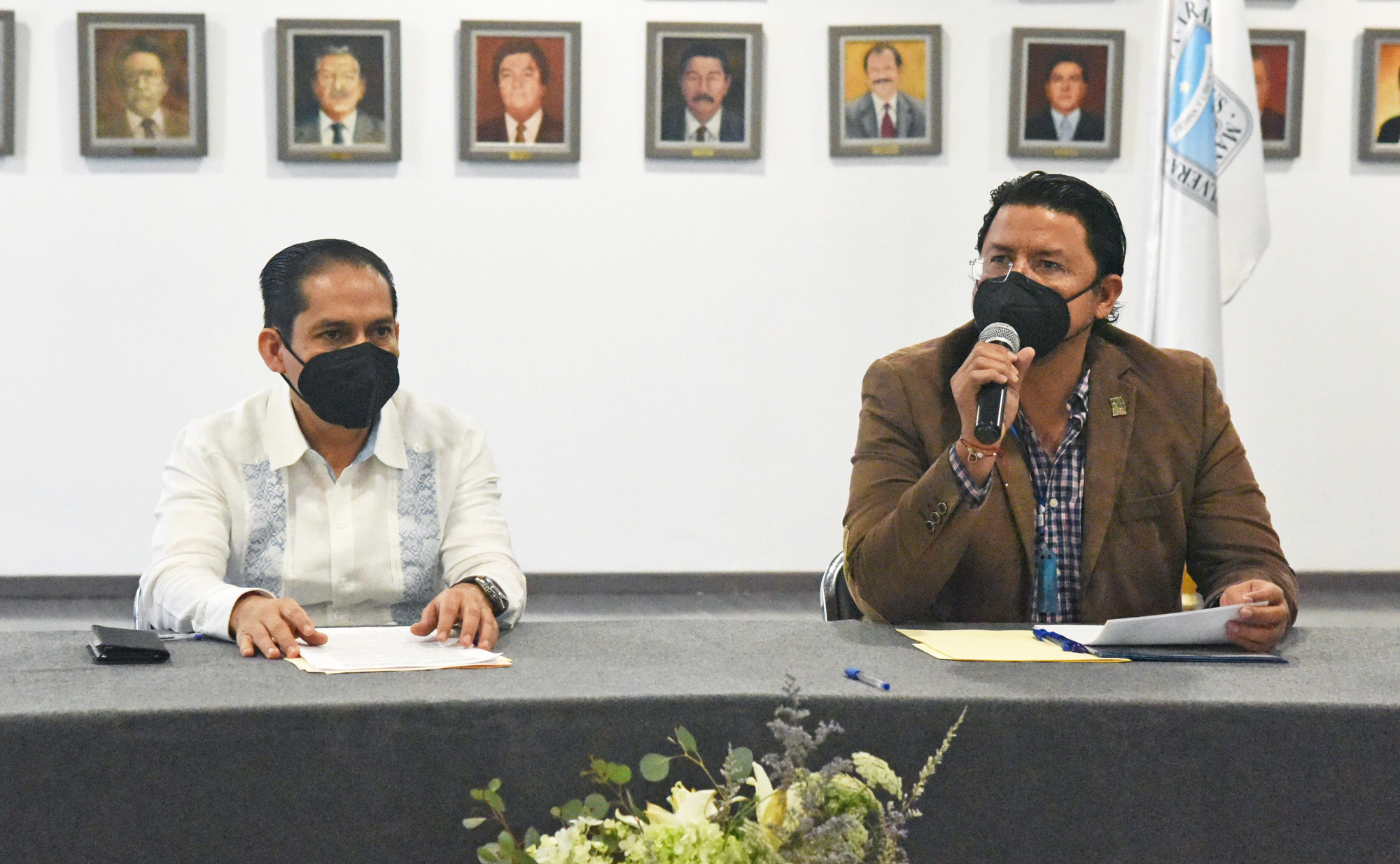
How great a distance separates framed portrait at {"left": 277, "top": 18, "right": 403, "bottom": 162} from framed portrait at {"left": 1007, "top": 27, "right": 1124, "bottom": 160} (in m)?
2.56

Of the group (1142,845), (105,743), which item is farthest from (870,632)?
(105,743)

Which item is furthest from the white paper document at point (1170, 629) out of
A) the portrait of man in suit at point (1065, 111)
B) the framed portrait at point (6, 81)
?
the framed portrait at point (6, 81)

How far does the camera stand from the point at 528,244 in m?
5.36

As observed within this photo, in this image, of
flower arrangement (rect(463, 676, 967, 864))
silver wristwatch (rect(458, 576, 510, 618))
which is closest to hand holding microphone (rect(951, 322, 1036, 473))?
silver wristwatch (rect(458, 576, 510, 618))

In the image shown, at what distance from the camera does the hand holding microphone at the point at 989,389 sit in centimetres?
197

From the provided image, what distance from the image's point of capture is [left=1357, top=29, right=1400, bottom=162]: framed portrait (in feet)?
17.8

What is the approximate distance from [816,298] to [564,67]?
1.41m

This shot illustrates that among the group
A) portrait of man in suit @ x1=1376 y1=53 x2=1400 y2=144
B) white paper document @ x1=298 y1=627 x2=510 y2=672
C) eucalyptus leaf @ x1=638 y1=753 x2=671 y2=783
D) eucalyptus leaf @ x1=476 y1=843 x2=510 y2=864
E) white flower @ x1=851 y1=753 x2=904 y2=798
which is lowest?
white paper document @ x1=298 y1=627 x2=510 y2=672

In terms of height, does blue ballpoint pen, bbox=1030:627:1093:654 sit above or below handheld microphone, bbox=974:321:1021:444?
below

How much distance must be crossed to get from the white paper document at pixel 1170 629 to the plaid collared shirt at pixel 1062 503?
1.06ft

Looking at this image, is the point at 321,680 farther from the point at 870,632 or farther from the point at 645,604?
the point at 645,604

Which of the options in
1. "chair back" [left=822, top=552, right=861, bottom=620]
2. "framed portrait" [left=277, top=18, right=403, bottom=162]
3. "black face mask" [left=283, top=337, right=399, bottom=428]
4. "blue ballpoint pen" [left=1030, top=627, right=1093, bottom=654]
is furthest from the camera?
"framed portrait" [left=277, top=18, right=403, bottom=162]

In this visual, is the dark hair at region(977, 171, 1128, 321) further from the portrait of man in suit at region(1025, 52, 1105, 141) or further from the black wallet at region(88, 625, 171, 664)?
the portrait of man in suit at region(1025, 52, 1105, 141)

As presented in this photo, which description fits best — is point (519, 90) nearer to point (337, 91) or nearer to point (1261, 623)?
point (337, 91)
